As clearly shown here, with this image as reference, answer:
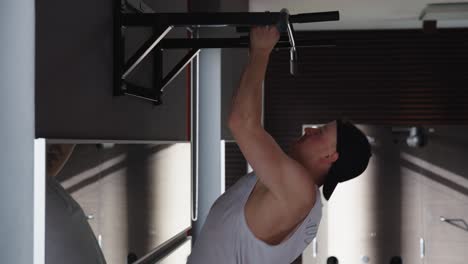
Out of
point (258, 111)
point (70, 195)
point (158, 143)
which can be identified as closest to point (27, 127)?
point (70, 195)

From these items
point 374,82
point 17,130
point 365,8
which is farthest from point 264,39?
point 374,82

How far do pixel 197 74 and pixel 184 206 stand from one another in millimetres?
706

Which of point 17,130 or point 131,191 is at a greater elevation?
point 17,130

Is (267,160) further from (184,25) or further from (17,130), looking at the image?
(17,130)

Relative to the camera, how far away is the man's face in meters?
1.82

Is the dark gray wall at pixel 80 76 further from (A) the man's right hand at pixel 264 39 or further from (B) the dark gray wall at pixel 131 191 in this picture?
(A) the man's right hand at pixel 264 39

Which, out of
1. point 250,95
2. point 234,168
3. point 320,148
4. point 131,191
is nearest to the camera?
point 250,95

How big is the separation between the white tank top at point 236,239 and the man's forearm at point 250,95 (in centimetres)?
26

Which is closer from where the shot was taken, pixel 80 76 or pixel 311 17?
pixel 80 76

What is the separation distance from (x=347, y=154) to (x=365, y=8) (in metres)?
3.56

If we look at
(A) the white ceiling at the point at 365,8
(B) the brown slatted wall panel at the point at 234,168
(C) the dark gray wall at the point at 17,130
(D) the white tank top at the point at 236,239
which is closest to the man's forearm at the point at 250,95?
(D) the white tank top at the point at 236,239

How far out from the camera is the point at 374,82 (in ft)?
21.2

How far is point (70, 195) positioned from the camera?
1.38 meters

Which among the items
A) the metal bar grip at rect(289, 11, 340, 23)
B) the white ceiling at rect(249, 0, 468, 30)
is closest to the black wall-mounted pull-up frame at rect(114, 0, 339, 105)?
the metal bar grip at rect(289, 11, 340, 23)
